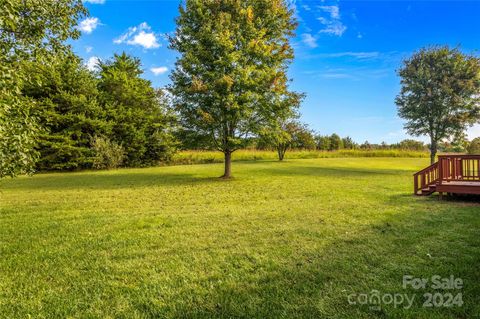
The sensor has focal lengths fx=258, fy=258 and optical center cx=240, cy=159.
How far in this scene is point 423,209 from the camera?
7.01 metres

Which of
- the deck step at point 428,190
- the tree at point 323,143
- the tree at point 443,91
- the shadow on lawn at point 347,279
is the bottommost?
the shadow on lawn at point 347,279

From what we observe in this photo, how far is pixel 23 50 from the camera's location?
475 centimetres

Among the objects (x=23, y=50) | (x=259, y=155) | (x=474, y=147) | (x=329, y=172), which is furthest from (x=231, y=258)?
(x=474, y=147)

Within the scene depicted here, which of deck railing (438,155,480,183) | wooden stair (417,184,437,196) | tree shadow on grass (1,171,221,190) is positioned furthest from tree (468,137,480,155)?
tree shadow on grass (1,171,221,190)

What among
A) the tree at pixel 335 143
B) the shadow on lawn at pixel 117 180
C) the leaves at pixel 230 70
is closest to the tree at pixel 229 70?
the leaves at pixel 230 70

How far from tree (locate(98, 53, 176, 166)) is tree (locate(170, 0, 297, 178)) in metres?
11.1

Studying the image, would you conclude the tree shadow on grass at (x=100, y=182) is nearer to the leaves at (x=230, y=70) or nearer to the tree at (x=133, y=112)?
the leaves at (x=230, y=70)

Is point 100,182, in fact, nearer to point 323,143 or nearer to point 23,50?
point 23,50

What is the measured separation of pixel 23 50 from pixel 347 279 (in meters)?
6.54

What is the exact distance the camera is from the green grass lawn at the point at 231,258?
2.67 meters

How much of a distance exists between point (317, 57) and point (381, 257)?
1681cm

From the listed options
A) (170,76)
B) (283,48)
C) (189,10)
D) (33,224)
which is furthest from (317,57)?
(33,224)

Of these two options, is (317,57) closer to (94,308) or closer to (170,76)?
(170,76)

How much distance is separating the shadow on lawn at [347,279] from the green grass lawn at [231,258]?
2cm
